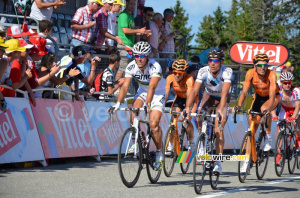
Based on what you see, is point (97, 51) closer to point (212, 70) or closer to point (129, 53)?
point (129, 53)

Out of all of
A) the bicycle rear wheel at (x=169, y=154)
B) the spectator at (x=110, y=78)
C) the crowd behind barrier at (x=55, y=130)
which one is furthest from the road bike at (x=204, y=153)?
the spectator at (x=110, y=78)

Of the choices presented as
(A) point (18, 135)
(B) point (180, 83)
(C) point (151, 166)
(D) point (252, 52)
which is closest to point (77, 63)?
(B) point (180, 83)

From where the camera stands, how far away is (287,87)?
598 inches

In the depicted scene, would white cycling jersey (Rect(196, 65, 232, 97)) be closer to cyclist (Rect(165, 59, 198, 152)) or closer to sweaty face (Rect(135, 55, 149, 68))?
cyclist (Rect(165, 59, 198, 152))

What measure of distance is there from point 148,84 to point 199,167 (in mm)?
1827

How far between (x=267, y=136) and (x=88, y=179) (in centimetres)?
381

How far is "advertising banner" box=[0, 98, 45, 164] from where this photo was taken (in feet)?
35.9

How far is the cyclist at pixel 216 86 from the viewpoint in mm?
11032

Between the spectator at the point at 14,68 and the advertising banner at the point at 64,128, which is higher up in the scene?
the spectator at the point at 14,68

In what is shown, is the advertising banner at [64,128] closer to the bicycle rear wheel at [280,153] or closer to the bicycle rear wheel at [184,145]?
the bicycle rear wheel at [184,145]

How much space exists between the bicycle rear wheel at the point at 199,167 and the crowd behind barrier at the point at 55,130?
1.50 m

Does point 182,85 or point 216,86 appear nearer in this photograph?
point 216,86

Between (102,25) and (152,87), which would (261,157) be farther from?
(102,25)

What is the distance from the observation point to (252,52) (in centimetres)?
2150
